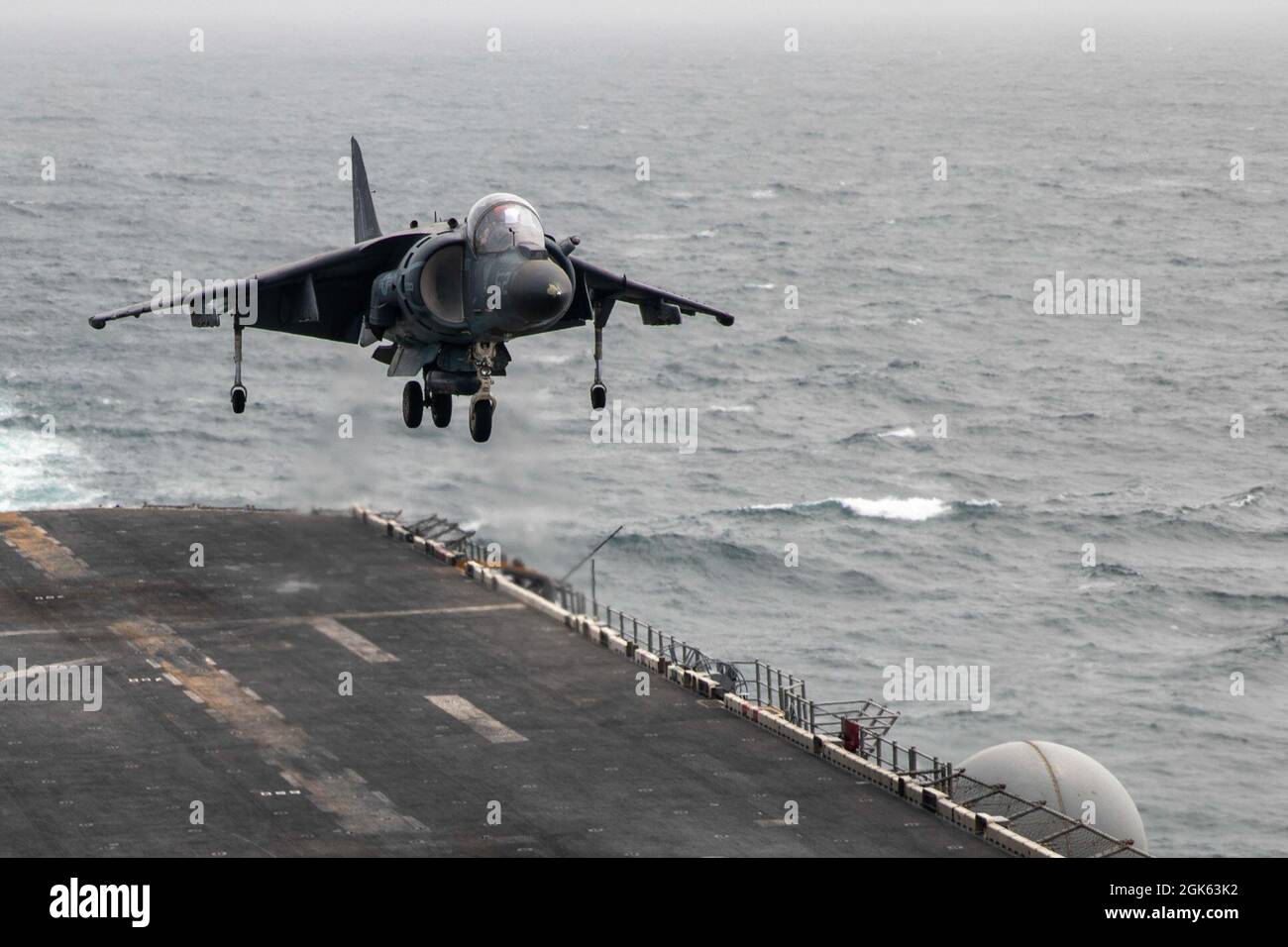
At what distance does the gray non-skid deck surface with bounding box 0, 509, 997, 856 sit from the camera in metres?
53.2

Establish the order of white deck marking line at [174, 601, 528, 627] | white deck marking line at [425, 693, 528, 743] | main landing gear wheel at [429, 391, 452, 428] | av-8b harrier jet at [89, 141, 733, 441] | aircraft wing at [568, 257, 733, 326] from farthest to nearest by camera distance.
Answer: white deck marking line at [174, 601, 528, 627]
white deck marking line at [425, 693, 528, 743]
aircraft wing at [568, 257, 733, 326]
main landing gear wheel at [429, 391, 452, 428]
av-8b harrier jet at [89, 141, 733, 441]

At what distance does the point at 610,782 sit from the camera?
5719cm

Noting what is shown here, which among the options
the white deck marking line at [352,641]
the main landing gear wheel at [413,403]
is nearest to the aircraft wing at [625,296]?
the main landing gear wheel at [413,403]

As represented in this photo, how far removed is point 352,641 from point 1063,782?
2503cm

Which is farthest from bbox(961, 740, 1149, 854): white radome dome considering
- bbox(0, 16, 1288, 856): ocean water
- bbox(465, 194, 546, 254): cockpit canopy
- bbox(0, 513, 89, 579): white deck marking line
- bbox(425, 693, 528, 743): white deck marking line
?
bbox(0, 513, 89, 579): white deck marking line

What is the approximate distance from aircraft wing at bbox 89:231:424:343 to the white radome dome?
21.3 metres

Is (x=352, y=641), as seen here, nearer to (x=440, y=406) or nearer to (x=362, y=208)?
(x=362, y=208)

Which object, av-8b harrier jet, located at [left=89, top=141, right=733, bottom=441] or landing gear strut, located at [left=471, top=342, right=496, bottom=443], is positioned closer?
av-8b harrier jet, located at [left=89, top=141, right=733, bottom=441]

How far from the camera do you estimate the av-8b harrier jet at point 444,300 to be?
5012cm

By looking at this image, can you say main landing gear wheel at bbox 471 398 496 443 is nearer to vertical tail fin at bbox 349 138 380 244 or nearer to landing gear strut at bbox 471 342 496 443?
landing gear strut at bbox 471 342 496 443

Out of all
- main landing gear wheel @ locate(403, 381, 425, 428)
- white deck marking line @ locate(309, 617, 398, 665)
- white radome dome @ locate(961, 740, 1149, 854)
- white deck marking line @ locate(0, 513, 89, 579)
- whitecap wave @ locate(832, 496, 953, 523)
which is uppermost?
main landing gear wheel @ locate(403, 381, 425, 428)
